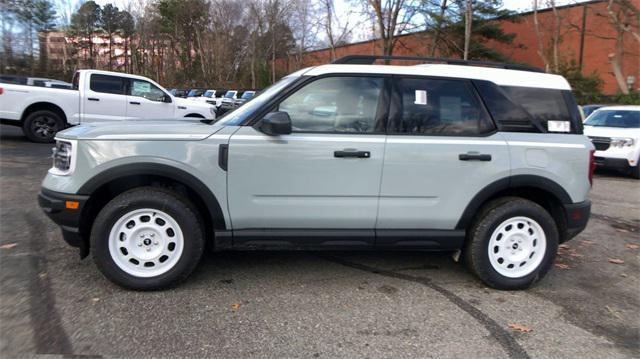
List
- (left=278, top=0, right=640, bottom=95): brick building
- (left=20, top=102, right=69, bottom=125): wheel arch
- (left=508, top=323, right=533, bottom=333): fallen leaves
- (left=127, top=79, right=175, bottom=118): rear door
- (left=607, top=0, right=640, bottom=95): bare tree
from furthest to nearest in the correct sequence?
(left=278, top=0, right=640, bottom=95): brick building → (left=607, top=0, right=640, bottom=95): bare tree → (left=127, top=79, right=175, bottom=118): rear door → (left=20, top=102, right=69, bottom=125): wheel arch → (left=508, top=323, right=533, bottom=333): fallen leaves

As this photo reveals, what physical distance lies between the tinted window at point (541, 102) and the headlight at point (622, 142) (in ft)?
26.8

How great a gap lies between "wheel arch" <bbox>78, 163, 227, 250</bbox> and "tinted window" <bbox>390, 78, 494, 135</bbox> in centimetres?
166

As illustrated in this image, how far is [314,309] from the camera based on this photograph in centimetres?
377

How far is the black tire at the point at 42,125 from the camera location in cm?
1175

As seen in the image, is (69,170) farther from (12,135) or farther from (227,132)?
(12,135)

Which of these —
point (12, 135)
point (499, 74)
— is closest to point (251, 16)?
point (12, 135)

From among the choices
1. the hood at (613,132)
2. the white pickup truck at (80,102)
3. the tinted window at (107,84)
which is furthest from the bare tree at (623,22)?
the tinted window at (107,84)

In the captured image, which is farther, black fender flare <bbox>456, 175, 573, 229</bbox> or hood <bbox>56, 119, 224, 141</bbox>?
black fender flare <bbox>456, 175, 573, 229</bbox>

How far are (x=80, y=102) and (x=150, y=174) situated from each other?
945 centimetres

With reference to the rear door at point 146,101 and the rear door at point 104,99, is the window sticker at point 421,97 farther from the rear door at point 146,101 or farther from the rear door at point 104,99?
the rear door at point 146,101

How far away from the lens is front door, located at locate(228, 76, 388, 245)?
12.8 feet

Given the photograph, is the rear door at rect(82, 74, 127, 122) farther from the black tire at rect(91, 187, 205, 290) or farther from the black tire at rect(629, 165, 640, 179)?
the black tire at rect(629, 165, 640, 179)

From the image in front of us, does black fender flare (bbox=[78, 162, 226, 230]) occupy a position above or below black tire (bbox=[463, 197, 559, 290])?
above

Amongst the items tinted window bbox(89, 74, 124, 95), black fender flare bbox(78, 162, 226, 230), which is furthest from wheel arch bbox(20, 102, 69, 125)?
black fender flare bbox(78, 162, 226, 230)
